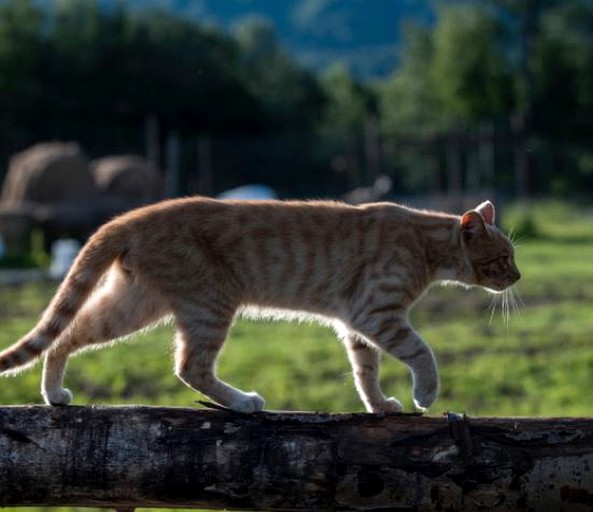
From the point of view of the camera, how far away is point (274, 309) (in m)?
5.86

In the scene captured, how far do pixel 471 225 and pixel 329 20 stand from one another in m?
166

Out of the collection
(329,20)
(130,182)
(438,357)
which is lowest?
(438,357)

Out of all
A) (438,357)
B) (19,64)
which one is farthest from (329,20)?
(438,357)

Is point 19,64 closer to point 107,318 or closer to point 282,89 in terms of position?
point 282,89

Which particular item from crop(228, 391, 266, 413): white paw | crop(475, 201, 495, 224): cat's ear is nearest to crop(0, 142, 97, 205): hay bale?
crop(475, 201, 495, 224): cat's ear

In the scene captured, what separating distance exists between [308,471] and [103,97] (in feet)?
114

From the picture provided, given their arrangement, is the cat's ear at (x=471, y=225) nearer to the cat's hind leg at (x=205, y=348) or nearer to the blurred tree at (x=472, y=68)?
the cat's hind leg at (x=205, y=348)

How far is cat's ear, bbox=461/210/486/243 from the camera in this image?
5957 mm

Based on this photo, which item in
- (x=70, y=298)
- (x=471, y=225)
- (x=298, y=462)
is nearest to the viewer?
(x=298, y=462)

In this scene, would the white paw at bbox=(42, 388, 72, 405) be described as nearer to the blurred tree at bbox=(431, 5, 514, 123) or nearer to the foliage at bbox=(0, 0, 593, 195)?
the foliage at bbox=(0, 0, 593, 195)

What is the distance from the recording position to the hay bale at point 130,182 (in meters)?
24.4

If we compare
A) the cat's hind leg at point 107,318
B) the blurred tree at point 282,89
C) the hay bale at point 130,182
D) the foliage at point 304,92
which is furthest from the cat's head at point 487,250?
the blurred tree at point 282,89

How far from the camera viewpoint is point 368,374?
19.3 ft

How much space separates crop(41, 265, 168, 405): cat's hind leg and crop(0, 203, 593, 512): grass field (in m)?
2.24
